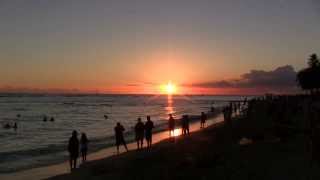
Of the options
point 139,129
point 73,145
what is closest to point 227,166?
point 73,145

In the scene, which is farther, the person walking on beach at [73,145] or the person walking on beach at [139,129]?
the person walking on beach at [139,129]

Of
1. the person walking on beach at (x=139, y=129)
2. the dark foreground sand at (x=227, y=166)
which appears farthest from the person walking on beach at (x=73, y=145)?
the person walking on beach at (x=139, y=129)

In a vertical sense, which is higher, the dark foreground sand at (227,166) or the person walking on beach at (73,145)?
the person walking on beach at (73,145)

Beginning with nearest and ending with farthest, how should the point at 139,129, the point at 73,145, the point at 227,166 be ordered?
1. the point at 227,166
2. the point at 73,145
3. the point at 139,129

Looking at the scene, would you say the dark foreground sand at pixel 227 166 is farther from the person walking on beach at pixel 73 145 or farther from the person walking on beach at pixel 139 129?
the person walking on beach at pixel 139 129

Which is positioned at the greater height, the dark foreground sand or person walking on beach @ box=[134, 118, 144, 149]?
person walking on beach @ box=[134, 118, 144, 149]

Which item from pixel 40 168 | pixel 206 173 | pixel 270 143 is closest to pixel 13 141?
pixel 40 168

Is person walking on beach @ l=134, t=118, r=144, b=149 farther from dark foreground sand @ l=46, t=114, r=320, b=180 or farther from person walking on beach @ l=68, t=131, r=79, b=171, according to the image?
person walking on beach @ l=68, t=131, r=79, b=171

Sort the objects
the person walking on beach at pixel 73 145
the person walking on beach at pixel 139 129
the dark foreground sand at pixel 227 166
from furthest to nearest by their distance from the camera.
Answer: the person walking on beach at pixel 139 129
the person walking on beach at pixel 73 145
the dark foreground sand at pixel 227 166

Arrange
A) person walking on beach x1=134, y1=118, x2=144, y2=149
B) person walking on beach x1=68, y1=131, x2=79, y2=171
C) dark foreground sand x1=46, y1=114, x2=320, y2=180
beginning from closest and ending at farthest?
dark foreground sand x1=46, y1=114, x2=320, y2=180, person walking on beach x1=68, y1=131, x2=79, y2=171, person walking on beach x1=134, y1=118, x2=144, y2=149

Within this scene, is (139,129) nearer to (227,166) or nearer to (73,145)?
(73,145)

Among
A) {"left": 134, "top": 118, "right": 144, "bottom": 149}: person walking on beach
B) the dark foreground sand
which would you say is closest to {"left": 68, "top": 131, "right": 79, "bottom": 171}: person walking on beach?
the dark foreground sand

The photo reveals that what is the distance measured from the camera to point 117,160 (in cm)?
2122

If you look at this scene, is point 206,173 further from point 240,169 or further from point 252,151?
point 252,151
